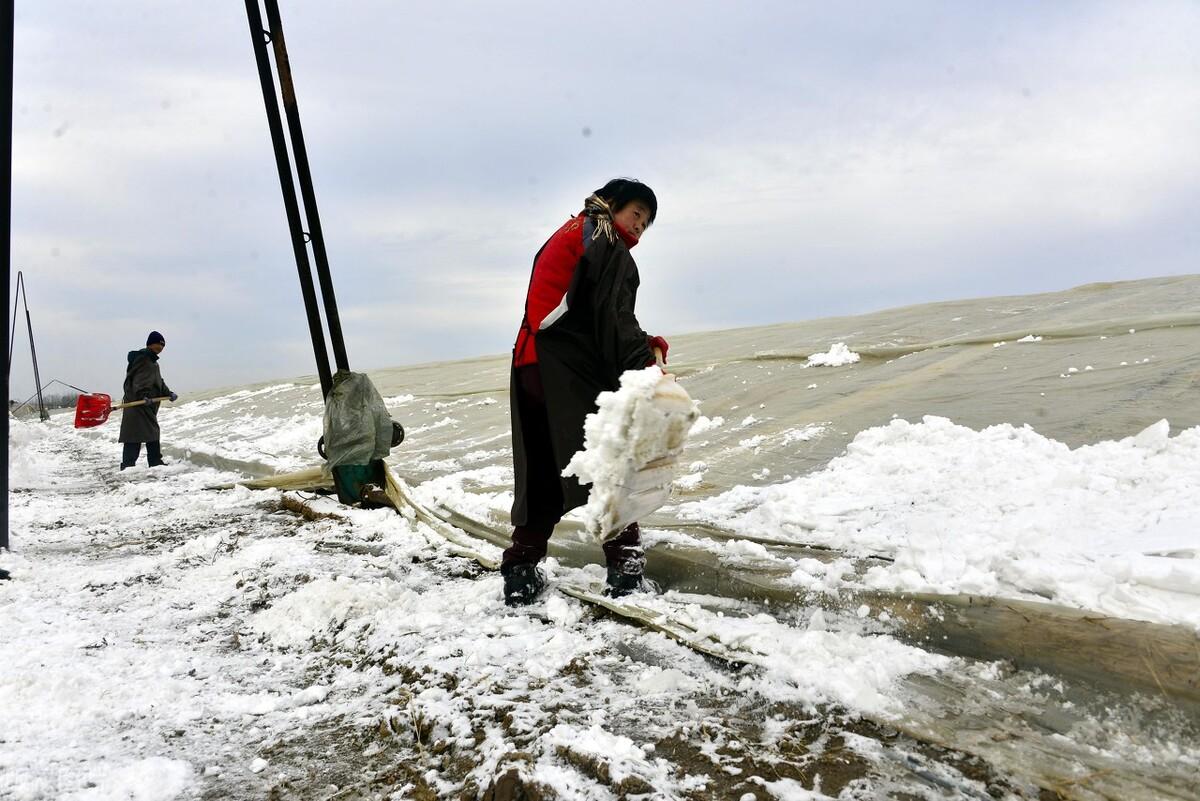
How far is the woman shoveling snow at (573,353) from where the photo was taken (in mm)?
2406

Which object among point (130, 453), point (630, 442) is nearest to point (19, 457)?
point (130, 453)

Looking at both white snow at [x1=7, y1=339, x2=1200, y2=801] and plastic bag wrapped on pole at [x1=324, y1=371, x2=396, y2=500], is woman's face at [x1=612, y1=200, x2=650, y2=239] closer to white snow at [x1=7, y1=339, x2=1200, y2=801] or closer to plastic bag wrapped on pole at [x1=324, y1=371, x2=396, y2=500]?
white snow at [x1=7, y1=339, x2=1200, y2=801]

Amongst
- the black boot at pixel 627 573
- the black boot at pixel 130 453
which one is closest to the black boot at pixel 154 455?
the black boot at pixel 130 453

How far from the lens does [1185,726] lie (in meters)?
1.45

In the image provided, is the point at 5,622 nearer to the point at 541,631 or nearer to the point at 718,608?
the point at 541,631

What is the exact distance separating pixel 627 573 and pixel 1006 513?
1.18m

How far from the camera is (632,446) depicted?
2125mm

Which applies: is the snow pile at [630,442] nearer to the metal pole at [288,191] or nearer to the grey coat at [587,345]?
the grey coat at [587,345]

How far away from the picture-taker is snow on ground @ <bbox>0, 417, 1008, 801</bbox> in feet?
5.24

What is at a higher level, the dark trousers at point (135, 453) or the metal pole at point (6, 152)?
the metal pole at point (6, 152)

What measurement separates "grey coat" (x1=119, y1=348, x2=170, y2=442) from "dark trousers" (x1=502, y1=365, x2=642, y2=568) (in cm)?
633

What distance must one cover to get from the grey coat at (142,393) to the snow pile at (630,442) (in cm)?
681

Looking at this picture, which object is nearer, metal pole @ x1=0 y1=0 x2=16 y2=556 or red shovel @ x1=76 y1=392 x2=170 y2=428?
metal pole @ x1=0 y1=0 x2=16 y2=556

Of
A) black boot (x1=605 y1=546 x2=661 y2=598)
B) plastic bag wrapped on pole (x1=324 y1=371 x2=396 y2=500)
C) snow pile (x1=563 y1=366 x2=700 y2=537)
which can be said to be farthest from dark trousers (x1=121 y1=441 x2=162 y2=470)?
snow pile (x1=563 y1=366 x2=700 y2=537)
